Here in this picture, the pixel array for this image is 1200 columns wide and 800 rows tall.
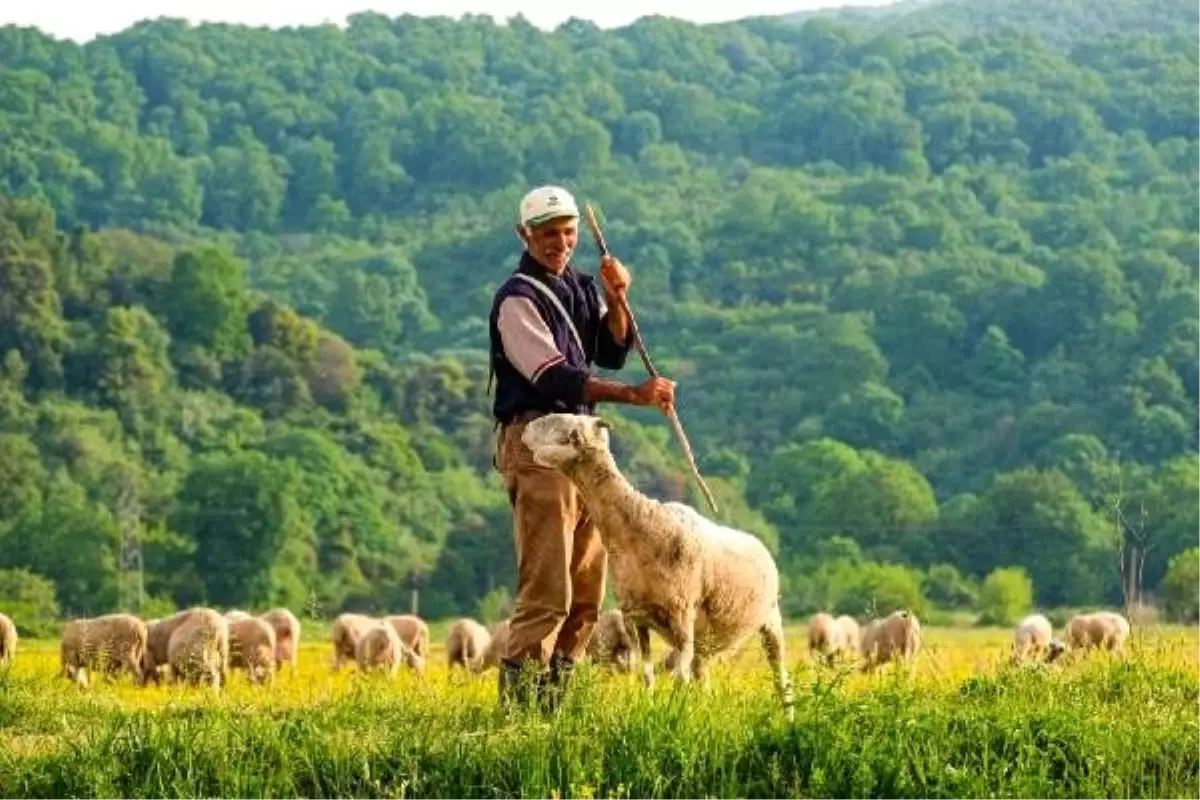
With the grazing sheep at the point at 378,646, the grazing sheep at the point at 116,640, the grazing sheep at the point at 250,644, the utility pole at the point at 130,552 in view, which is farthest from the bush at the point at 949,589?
the grazing sheep at the point at 116,640

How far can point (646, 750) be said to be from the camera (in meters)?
11.1

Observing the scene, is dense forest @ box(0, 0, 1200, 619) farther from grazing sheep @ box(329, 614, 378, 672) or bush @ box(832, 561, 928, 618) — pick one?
grazing sheep @ box(329, 614, 378, 672)

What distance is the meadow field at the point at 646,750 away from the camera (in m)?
11.0

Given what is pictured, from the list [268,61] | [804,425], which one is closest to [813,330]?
[804,425]

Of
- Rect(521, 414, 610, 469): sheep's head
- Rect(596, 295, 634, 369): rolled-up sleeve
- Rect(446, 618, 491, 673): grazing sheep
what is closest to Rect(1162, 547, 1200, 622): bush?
Rect(446, 618, 491, 673): grazing sheep

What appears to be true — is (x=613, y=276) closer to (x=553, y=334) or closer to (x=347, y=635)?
(x=553, y=334)

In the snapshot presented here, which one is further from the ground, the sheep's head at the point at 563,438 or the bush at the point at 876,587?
the sheep's head at the point at 563,438

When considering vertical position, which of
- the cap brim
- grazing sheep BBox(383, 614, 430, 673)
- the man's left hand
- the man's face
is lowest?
grazing sheep BBox(383, 614, 430, 673)

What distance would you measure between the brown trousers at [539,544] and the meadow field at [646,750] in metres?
0.34

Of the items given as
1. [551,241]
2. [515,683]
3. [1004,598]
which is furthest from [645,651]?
[1004,598]

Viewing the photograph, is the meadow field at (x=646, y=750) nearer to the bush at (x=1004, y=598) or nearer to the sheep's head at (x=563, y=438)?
the sheep's head at (x=563, y=438)

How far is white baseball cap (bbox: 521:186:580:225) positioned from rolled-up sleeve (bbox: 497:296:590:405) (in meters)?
0.37

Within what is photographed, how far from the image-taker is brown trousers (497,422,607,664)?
12148 millimetres

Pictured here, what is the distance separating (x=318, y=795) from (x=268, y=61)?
179 meters
